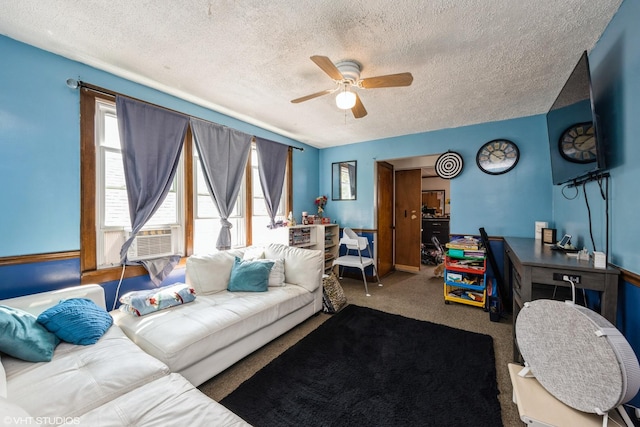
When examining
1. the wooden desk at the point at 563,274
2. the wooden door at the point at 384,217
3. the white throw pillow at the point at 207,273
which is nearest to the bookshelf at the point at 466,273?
the wooden desk at the point at 563,274

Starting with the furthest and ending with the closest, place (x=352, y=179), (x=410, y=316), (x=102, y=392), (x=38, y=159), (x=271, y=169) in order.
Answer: (x=352, y=179) < (x=271, y=169) < (x=410, y=316) < (x=38, y=159) < (x=102, y=392)

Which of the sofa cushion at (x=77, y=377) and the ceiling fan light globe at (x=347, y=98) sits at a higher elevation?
the ceiling fan light globe at (x=347, y=98)

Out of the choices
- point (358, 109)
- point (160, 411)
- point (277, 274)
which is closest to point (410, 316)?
point (277, 274)

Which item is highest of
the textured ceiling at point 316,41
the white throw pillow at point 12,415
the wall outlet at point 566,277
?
the textured ceiling at point 316,41

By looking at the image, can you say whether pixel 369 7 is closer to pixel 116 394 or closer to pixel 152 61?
pixel 152 61

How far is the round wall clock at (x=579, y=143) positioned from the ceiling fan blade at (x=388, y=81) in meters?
1.20

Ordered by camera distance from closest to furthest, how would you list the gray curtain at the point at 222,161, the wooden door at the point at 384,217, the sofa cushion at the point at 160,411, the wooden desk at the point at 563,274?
the sofa cushion at the point at 160,411 < the wooden desk at the point at 563,274 < the gray curtain at the point at 222,161 < the wooden door at the point at 384,217

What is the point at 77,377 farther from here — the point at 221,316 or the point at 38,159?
the point at 38,159

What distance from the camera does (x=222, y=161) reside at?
125 inches

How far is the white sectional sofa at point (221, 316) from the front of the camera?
172cm

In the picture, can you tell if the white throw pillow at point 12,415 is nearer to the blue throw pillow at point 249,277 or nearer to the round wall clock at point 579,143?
the blue throw pillow at point 249,277

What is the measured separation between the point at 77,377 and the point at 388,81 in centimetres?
267

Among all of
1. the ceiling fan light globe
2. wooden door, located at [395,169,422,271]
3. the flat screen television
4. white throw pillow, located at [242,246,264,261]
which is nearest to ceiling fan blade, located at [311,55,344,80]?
the ceiling fan light globe

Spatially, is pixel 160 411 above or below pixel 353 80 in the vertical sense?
below
